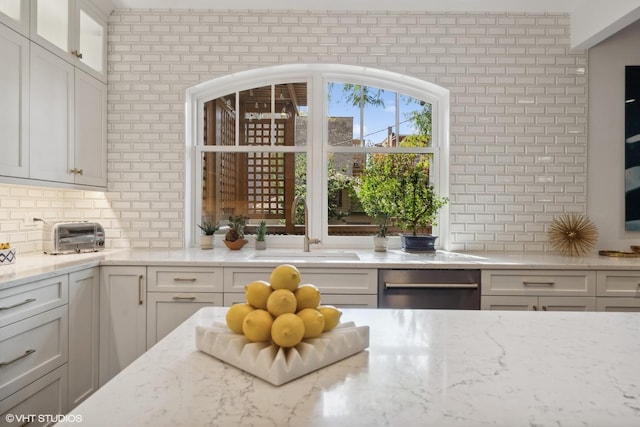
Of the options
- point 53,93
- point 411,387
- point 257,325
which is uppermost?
point 53,93

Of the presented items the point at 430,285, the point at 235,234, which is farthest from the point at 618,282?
the point at 235,234

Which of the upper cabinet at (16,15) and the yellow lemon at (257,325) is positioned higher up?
the upper cabinet at (16,15)

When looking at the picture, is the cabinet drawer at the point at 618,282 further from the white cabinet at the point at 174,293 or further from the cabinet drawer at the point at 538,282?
the white cabinet at the point at 174,293

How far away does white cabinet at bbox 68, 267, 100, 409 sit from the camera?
7.95 ft

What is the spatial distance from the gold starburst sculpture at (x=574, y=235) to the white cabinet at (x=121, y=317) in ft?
A: 10.3

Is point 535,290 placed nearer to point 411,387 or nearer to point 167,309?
point 411,387

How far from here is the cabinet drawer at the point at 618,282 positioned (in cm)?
264

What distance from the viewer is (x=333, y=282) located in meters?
2.68

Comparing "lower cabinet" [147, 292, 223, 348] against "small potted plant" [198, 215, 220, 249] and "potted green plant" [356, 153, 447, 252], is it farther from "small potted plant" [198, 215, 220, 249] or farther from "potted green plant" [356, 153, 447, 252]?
"potted green plant" [356, 153, 447, 252]

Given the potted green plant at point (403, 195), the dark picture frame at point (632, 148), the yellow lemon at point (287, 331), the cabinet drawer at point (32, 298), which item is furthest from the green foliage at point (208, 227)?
the dark picture frame at point (632, 148)

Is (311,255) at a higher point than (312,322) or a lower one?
lower

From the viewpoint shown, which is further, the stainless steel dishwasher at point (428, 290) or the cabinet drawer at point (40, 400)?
the stainless steel dishwasher at point (428, 290)

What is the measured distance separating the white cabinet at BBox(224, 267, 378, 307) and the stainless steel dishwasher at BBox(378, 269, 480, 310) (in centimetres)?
8

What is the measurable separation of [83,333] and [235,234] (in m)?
1.24
